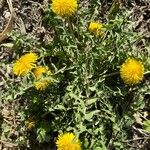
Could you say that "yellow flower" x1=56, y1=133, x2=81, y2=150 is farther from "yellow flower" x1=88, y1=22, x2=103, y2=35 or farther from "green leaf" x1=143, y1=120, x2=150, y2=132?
"yellow flower" x1=88, y1=22, x2=103, y2=35

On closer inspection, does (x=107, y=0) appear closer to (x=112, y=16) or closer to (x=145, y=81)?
(x=112, y=16)

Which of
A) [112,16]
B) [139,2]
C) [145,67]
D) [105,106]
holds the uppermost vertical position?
[139,2]

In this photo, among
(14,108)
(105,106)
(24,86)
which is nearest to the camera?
(24,86)

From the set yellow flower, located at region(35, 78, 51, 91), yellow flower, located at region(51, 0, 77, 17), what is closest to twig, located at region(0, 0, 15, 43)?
yellow flower, located at region(35, 78, 51, 91)

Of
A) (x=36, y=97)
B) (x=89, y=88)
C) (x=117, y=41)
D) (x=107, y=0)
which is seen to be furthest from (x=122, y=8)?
(x=36, y=97)

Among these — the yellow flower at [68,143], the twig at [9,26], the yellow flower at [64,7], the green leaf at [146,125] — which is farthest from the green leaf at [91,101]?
the twig at [9,26]

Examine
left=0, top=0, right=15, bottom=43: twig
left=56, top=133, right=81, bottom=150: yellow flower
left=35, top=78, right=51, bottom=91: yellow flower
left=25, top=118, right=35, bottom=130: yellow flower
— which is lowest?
left=56, top=133, right=81, bottom=150: yellow flower
